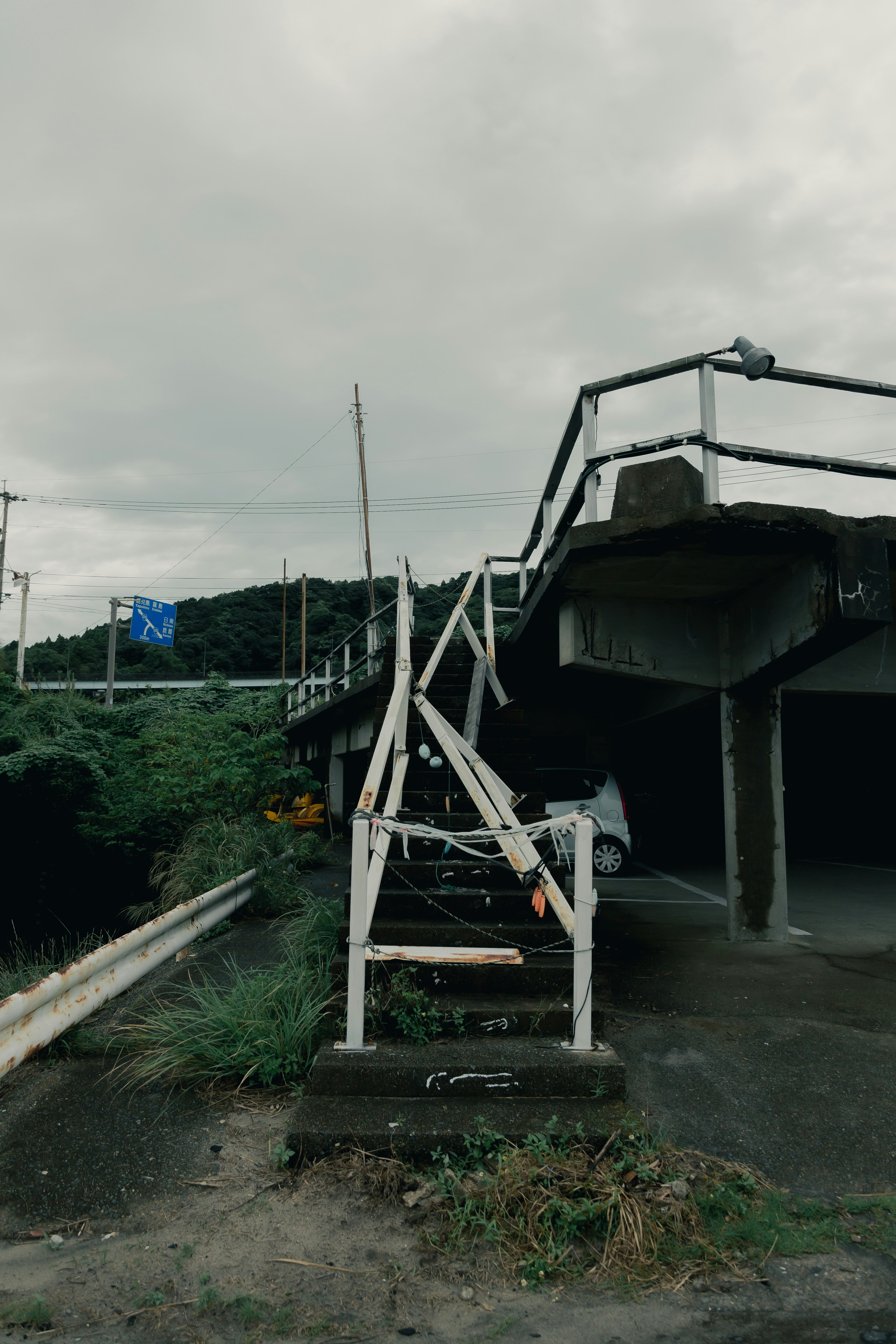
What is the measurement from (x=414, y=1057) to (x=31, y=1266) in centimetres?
179

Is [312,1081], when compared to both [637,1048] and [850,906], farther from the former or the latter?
[850,906]

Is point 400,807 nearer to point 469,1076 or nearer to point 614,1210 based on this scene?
point 469,1076

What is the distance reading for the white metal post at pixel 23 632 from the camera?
4209 centimetres

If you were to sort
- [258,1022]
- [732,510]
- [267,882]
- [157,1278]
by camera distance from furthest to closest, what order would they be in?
[267,882]
[732,510]
[258,1022]
[157,1278]

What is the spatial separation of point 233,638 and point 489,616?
6802 centimetres

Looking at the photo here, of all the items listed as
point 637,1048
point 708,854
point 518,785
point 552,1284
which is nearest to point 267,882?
point 518,785

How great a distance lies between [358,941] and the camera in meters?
4.13

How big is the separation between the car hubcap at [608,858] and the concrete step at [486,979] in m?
7.80

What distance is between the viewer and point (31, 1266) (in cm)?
302

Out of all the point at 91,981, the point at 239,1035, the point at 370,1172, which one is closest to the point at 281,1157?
the point at 370,1172

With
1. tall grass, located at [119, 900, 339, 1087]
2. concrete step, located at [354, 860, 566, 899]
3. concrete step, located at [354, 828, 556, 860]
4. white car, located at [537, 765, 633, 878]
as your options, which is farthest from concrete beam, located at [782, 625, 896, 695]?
tall grass, located at [119, 900, 339, 1087]

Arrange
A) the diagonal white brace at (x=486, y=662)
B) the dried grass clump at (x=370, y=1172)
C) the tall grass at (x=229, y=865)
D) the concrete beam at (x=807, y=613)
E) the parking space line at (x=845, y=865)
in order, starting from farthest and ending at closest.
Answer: the parking space line at (x=845, y=865)
the diagonal white brace at (x=486, y=662)
the tall grass at (x=229, y=865)
the concrete beam at (x=807, y=613)
the dried grass clump at (x=370, y=1172)

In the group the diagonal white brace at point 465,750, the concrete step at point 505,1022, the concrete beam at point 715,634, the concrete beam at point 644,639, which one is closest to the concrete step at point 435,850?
the diagonal white brace at point 465,750

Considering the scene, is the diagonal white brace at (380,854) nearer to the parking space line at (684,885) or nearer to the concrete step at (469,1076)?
the concrete step at (469,1076)
